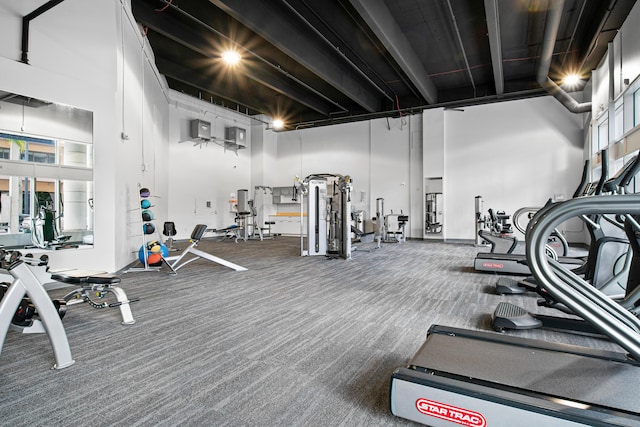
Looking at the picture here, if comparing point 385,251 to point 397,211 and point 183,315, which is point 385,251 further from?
point 183,315

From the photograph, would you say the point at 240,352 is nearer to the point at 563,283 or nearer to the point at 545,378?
the point at 545,378

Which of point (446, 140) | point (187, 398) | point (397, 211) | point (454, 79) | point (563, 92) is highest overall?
point (454, 79)

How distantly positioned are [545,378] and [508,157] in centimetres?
1008

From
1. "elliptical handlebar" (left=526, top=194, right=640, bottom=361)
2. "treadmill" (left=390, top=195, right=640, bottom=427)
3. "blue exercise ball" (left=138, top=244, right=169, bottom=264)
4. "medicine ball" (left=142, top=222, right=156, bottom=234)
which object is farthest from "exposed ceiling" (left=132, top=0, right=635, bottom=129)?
"treadmill" (left=390, top=195, right=640, bottom=427)

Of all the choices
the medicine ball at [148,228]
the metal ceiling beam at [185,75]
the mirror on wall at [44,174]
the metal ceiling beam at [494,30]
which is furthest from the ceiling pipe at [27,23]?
the metal ceiling beam at [494,30]

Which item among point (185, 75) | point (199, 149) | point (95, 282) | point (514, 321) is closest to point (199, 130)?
point (199, 149)

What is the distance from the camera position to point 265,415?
69.2 inches

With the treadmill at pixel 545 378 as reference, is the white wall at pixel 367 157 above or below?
above

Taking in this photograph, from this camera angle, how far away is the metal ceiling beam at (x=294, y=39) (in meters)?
5.88

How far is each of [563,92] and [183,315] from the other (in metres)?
10.5

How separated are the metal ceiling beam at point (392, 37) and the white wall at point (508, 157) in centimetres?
228

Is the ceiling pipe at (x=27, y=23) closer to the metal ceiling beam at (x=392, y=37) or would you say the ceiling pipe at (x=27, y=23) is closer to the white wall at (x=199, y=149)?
the white wall at (x=199, y=149)

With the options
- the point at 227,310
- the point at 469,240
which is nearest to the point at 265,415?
the point at 227,310

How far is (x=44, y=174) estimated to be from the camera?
4621 mm
